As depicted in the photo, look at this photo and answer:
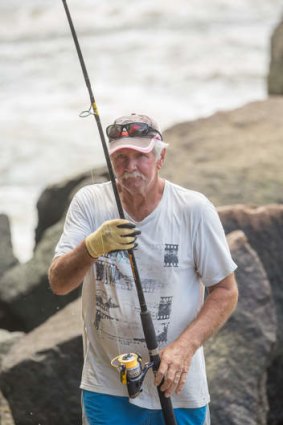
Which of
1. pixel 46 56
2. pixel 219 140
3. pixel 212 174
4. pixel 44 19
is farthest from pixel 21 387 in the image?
pixel 44 19

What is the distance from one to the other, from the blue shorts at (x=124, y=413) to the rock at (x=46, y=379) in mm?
1306

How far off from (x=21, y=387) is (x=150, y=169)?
5.94 ft

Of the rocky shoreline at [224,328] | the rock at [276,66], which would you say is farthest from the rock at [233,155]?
the rock at [276,66]

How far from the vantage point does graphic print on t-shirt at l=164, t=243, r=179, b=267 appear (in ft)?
9.95

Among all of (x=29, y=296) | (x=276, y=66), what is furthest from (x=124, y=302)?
(x=276, y=66)

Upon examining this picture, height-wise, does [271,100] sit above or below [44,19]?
above

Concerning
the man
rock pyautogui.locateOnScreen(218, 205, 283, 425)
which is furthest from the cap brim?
rock pyautogui.locateOnScreen(218, 205, 283, 425)

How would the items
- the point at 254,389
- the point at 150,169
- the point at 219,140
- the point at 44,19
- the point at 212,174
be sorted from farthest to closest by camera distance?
the point at 44,19 → the point at 219,140 → the point at 212,174 → the point at 254,389 → the point at 150,169

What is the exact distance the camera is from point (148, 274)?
3041mm

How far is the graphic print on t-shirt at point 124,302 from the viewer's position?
10.00 ft

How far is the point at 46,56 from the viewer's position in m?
19.7

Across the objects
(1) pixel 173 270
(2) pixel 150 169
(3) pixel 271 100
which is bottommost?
(3) pixel 271 100

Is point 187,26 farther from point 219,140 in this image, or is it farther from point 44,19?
point 219,140

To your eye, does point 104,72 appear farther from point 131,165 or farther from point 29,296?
point 131,165
